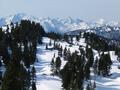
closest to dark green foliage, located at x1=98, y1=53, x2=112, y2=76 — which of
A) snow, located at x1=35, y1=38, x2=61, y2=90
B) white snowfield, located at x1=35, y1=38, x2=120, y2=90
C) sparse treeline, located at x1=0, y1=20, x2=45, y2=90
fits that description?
white snowfield, located at x1=35, y1=38, x2=120, y2=90

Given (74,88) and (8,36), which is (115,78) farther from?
(74,88)

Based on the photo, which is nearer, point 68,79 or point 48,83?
point 68,79

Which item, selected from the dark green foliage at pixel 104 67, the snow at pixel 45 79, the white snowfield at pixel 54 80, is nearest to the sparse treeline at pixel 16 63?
the snow at pixel 45 79

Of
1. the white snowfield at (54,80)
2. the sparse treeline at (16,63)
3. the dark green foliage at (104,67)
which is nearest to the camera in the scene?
the sparse treeline at (16,63)

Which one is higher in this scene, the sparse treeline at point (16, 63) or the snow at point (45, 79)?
the sparse treeline at point (16, 63)

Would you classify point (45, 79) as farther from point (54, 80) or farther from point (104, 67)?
point (104, 67)

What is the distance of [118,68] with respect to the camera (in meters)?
198

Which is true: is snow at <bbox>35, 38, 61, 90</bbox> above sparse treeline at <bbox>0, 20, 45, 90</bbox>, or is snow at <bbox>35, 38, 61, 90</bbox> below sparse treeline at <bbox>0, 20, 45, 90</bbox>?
below

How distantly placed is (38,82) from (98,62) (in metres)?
52.4

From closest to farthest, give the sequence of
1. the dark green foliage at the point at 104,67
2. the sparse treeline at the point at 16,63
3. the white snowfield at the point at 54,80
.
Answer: the sparse treeline at the point at 16,63, the white snowfield at the point at 54,80, the dark green foliage at the point at 104,67

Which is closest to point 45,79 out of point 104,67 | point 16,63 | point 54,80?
point 54,80

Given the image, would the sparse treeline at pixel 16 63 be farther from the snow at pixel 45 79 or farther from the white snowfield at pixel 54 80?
the white snowfield at pixel 54 80

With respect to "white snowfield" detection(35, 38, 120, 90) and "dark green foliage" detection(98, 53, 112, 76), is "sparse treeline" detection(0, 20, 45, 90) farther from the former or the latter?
"dark green foliage" detection(98, 53, 112, 76)

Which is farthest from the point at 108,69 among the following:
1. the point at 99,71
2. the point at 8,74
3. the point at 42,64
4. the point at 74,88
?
the point at 8,74
